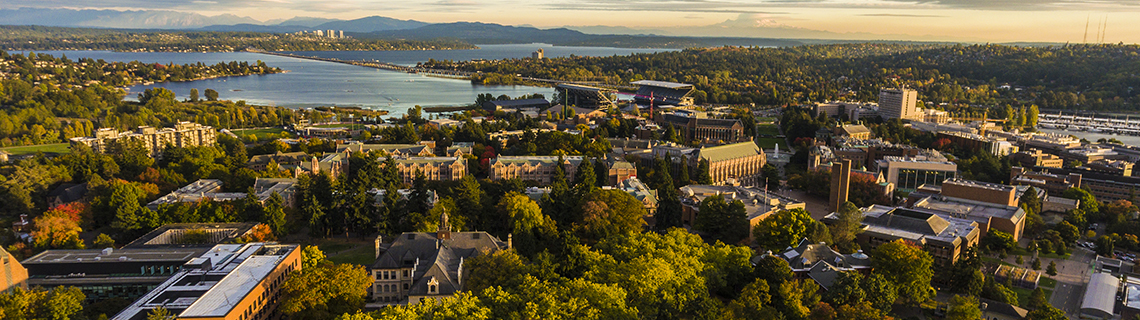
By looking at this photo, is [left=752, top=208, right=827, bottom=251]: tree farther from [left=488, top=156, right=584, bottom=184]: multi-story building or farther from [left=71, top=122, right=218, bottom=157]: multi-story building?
[left=71, top=122, right=218, bottom=157]: multi-story building

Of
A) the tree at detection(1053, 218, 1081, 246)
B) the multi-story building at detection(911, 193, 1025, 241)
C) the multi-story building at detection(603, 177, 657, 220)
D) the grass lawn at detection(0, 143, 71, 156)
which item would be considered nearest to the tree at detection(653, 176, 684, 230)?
the multi-story building at detection(603, 177, 657, 220)

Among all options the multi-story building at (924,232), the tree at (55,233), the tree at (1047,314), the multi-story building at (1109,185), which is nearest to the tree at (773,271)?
the tree at (1047,314)

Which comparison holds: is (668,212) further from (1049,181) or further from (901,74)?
(901,74)

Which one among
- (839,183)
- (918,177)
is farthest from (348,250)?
(918,177)

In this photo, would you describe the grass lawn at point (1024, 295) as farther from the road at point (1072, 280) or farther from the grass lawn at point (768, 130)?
the grass lawn at point (768, 130)

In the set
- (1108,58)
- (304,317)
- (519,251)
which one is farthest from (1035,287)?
(1108,58)

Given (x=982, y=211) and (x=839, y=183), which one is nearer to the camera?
(x=982, y=211)
